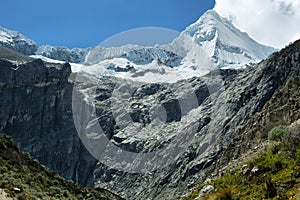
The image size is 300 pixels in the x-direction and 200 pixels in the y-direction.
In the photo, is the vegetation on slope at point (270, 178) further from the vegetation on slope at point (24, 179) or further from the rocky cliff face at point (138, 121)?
the rocky cliff face at point (138, 121)

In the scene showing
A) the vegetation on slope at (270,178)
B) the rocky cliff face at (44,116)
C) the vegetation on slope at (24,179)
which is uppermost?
the rocky cliff face at (44,116)

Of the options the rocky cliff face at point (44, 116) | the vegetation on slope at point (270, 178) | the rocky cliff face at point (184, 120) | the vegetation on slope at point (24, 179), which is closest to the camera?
the vegetation on slope at point (270, 178)

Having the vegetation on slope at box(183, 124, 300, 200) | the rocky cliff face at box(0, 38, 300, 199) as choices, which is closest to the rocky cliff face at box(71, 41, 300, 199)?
the rocky cliff face at box(0, 38, 300, 199)

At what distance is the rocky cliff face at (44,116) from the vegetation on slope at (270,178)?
428 feet

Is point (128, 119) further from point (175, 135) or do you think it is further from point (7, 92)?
point (7, 92)

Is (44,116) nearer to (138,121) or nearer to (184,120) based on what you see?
(138,121)

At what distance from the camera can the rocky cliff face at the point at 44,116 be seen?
162m

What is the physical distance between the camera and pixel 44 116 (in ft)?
575

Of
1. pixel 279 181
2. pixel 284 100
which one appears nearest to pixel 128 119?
pixel 284 100

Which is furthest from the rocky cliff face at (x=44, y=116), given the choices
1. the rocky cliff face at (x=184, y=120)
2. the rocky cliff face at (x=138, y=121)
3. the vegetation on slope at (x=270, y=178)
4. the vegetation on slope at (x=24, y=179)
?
the vegetation on slope at (x=270, y=178)

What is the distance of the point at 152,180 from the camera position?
132375mm

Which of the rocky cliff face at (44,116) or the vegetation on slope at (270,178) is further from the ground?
the rocky cliff face at (44,116)

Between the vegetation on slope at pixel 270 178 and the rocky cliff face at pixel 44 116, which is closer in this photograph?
the vegetation on slope at pixel 270 178

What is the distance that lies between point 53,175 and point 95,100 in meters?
157
